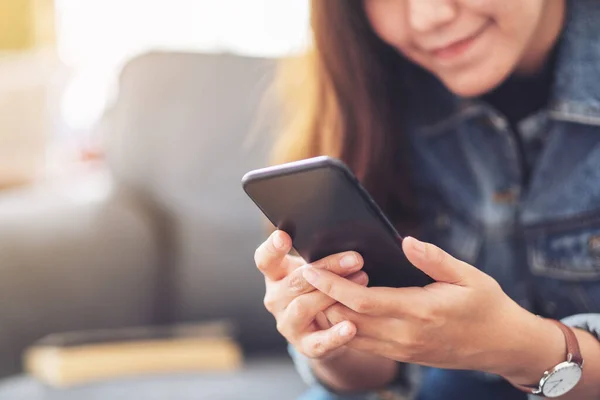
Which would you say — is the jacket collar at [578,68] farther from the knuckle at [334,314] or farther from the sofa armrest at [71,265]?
the sofa armrest at [71,265]

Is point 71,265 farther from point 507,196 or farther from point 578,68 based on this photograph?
point 578,68

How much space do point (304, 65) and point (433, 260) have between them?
1.54ft

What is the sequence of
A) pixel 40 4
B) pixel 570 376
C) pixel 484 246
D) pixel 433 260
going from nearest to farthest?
pixel 433 260 → pixel 570 376 → pixel 484 246 → pixel 40 4

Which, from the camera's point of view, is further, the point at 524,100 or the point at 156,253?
the point at 156,253

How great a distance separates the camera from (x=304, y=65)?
96cm

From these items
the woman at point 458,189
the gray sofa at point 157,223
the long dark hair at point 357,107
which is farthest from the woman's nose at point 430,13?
the gray sofa at point 157,223

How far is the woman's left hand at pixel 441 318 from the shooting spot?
0.56 m

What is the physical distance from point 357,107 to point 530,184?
0.72 feet

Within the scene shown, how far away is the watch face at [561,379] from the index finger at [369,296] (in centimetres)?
18

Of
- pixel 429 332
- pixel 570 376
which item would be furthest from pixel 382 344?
pixel 570 376

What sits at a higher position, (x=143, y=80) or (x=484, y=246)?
(x=143, y=80)

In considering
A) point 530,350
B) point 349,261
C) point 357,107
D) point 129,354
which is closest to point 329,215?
point 349,261

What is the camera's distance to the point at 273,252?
600 mm

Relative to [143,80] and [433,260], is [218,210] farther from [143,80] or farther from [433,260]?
[433,260]
